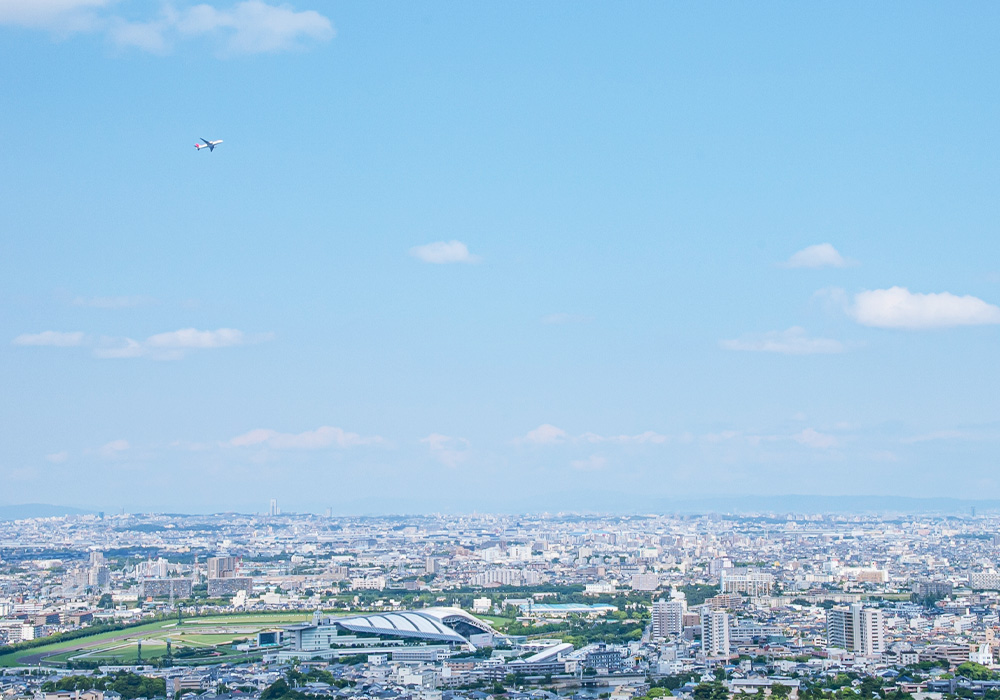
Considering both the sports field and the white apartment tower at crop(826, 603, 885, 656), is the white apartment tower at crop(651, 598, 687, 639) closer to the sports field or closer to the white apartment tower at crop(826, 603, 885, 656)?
the white apartment tower at crop(826, 603, 885, 656)

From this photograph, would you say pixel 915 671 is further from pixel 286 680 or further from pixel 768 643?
pixel 286 680

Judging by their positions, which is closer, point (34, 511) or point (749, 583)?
point (749, 583)

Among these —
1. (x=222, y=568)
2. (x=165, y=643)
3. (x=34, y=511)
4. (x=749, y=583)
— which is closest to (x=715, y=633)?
(x=165, y=643)

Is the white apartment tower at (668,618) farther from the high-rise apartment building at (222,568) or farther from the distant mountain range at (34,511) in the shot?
the distant mountain range at (34,511)

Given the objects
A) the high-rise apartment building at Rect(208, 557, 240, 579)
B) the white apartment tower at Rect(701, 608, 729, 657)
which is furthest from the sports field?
the high-rise apartment building at Rect(208, 557, 240, 579)

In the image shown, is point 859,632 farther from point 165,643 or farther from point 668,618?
point 165,643

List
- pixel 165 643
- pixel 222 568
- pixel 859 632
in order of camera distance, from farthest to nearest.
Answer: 1. pixel 222 568
2. pixel 165 643
3. pixel 859 632
